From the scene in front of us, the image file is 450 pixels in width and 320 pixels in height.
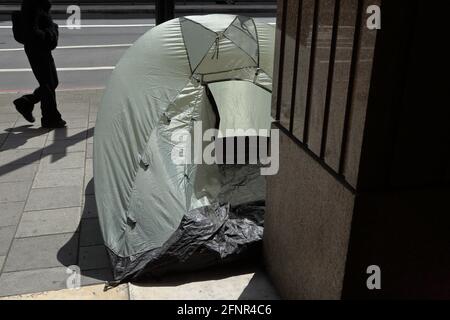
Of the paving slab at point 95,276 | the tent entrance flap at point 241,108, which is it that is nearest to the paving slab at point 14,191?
the paving slab at point 95,276

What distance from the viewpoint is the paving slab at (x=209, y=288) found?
142 inches

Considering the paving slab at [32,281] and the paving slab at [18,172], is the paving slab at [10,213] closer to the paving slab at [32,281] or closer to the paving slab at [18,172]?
the paving slab at [18,172]

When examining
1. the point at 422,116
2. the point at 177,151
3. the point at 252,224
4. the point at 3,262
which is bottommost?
the point at 3,262

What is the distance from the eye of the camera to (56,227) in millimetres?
4633

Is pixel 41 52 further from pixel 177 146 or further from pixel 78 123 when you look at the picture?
pixel 177 146

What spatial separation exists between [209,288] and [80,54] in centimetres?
1026

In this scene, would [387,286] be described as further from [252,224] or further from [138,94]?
[138,94]

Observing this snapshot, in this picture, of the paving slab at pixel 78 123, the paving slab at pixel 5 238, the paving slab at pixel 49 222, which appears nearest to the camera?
the paving slab at pixel 5 238

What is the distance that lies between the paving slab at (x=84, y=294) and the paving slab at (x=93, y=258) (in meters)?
0.33

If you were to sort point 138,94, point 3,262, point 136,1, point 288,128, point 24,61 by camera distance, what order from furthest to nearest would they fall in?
point 136,1 → point 24,61 → point 138,94 → point 3,262 → point 288,128

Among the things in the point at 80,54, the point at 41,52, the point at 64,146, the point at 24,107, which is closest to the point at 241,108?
the point at 64,146

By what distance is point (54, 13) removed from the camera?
18.9m

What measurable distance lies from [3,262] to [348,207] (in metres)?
3.03
